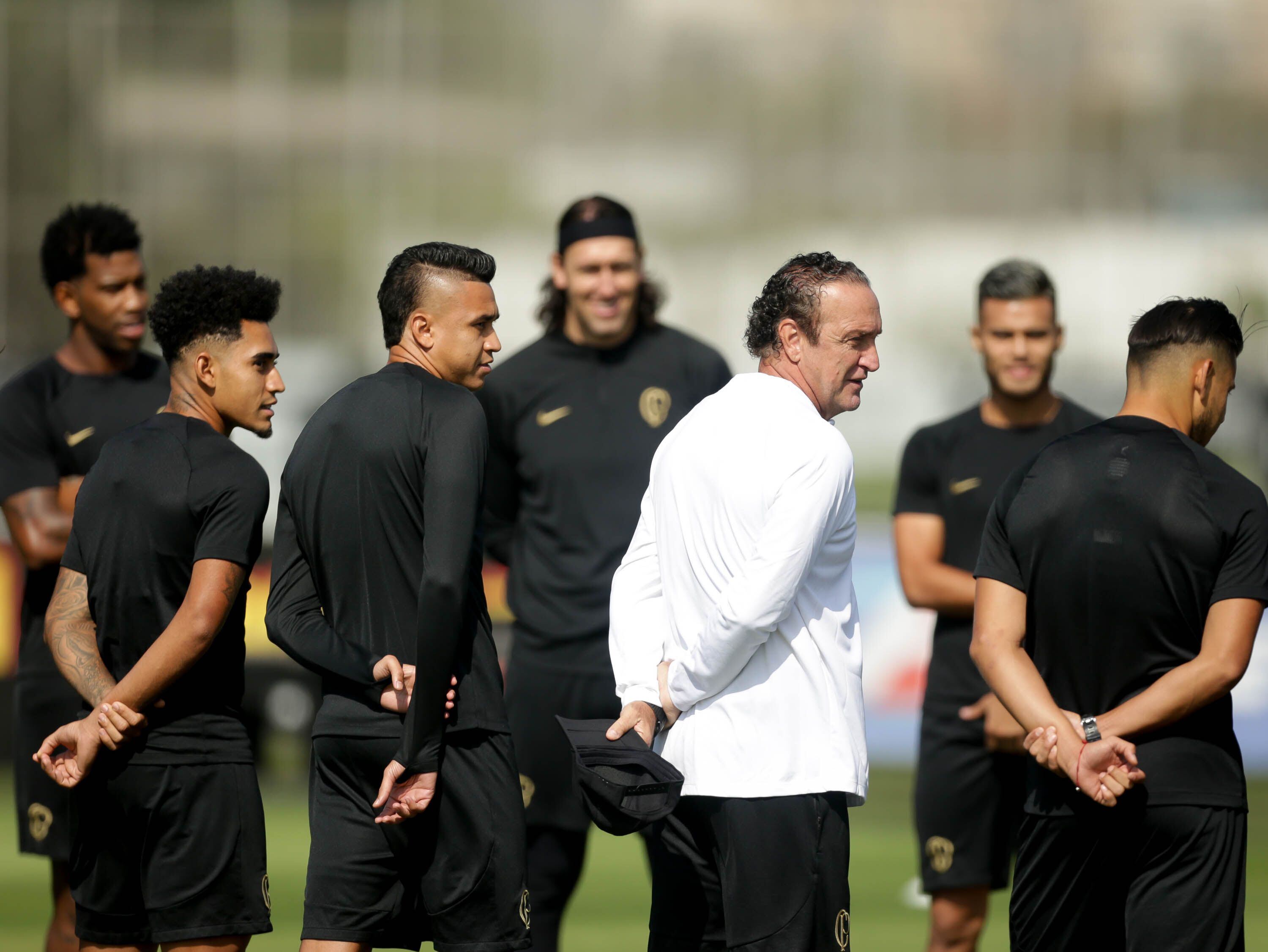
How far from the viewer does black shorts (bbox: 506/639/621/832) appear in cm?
527

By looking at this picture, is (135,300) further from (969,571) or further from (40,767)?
(969,571)

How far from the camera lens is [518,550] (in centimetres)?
552

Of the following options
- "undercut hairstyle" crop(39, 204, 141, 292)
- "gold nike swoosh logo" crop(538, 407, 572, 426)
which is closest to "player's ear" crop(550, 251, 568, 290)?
"gold nike swoosh logo" crop(538, 407, 572, 426)

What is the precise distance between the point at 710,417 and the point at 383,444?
0.76m

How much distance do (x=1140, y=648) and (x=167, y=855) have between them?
7.93ft

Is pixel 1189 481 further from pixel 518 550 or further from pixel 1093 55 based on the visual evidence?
pixel 1093 55

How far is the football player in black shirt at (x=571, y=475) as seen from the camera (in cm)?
530

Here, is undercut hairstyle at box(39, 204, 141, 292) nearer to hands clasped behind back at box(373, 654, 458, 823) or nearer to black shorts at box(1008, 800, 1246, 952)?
hands clasped behind back at box(373, 654, 458, 823)

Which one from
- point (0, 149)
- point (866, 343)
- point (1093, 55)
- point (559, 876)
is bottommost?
point (559, 876)

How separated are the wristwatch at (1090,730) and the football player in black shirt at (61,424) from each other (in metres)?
3.08

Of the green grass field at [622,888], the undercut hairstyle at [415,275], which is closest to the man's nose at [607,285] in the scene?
the undercut hairstyle at [415,275]

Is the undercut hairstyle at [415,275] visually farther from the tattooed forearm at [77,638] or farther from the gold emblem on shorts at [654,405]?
the gold emblem on shorts at [654,405]

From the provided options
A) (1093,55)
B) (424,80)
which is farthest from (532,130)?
(1093,55)

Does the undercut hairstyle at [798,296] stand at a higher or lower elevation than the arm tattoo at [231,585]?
higher
